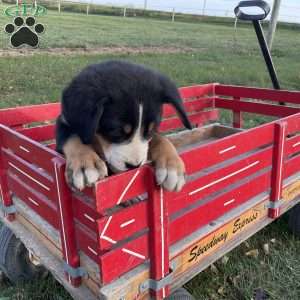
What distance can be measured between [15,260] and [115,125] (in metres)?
1.39

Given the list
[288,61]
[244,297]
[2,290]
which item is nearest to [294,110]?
[244,297]

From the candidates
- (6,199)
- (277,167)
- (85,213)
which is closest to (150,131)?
(85,213)

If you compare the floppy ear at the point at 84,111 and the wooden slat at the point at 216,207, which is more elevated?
the floppy ear at the point at 84,111

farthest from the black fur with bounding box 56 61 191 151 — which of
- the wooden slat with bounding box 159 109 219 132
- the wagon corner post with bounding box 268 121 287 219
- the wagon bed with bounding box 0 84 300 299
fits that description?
the wooden slat with bounding box 159 109 219 132

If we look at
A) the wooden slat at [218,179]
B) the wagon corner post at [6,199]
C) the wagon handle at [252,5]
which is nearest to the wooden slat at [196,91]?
the wagon handle at [252,5]

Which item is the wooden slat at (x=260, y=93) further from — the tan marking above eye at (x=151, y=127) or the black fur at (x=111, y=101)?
the tan marking above eye at (x=151, y=127)

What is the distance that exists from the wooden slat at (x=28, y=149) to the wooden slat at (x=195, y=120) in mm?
1988

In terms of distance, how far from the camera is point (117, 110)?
2.16 meters

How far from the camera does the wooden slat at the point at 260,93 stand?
409 cm

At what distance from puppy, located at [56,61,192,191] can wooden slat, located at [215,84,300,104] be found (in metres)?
2.06

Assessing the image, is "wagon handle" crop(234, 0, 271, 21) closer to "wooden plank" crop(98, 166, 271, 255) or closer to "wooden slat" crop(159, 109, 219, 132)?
"wooden slat" crop(159, 109, 219, 132)

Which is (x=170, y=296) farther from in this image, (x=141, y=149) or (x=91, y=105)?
(x=91, y=105)

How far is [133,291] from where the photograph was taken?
80.8 inches

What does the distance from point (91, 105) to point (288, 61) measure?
1397 cm
